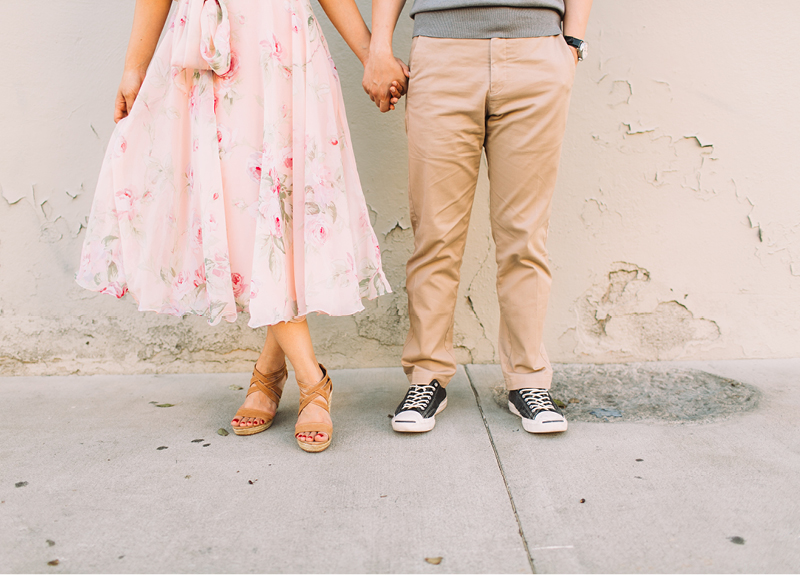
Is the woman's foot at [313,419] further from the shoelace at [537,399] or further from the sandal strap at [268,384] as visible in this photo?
the shoelace at [537,399]

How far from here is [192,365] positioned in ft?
7.18

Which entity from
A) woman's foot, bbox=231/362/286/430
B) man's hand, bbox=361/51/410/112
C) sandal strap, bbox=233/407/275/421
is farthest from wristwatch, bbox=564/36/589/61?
sandal strap, bbox=233/407/275/421

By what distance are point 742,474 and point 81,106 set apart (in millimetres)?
2424

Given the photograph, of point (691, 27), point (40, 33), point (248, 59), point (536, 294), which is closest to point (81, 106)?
point (40, 33)

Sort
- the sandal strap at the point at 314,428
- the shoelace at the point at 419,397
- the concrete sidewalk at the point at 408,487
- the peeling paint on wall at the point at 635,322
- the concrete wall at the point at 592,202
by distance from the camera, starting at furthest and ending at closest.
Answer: the peeling paint on wall at the point at 635,322 < the concrete wall at the point at 592,202 < the shoelace at the point at 419,397 < the sandal strap at the point at 314,428 < the concrete sidewalk at the point at 408,487

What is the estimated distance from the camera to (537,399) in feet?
5.37

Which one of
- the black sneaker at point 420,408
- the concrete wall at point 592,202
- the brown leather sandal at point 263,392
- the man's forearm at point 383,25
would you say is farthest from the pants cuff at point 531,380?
the man's forearm at point 383,25

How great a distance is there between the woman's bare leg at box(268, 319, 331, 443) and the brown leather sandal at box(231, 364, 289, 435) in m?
0.14

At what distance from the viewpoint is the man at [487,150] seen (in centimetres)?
150

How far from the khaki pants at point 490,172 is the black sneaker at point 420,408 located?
0.13 feet

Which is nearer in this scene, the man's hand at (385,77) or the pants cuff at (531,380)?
the man's hand at (385,77)

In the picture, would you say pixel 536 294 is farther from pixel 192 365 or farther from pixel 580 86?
pixel 192 365

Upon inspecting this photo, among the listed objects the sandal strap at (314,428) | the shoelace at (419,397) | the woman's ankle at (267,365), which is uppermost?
the woman's ankle at (267,365)

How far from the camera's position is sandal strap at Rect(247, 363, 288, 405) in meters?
1.72
